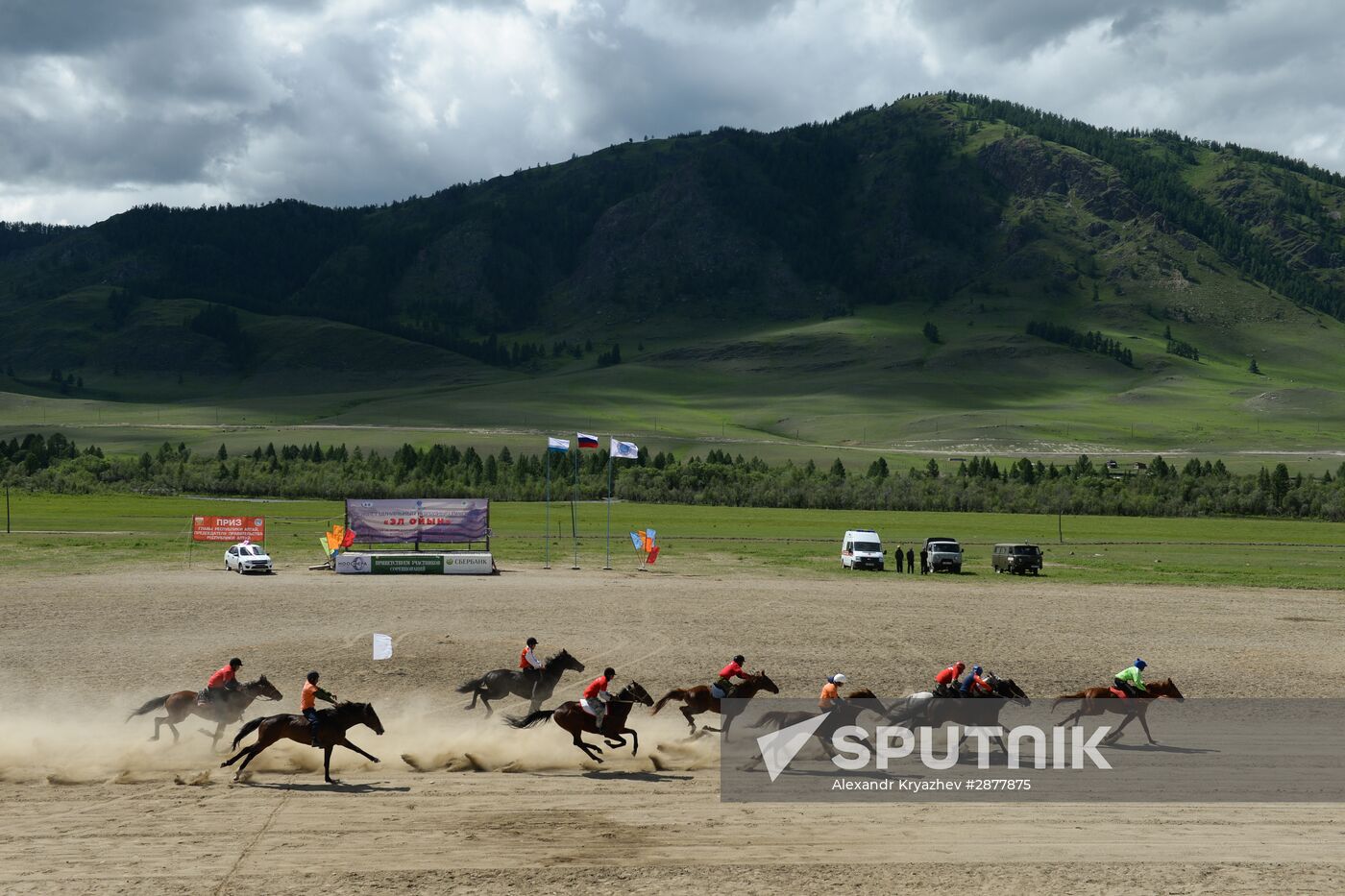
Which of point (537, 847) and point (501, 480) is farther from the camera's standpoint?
point (501, 480)

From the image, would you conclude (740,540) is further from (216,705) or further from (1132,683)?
(216,705)

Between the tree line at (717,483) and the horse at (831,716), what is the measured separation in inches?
3477

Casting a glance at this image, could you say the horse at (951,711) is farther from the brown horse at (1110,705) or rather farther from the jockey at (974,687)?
the brown horse at (1110,705)

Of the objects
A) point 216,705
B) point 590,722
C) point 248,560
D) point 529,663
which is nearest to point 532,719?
point 590,722

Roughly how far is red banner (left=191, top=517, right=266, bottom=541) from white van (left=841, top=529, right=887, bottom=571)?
31.1 meters

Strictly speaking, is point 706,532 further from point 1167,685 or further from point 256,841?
point 256,841

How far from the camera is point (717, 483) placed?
12394 centimetres

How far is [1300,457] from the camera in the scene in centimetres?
19788

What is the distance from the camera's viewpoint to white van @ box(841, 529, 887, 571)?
201ft

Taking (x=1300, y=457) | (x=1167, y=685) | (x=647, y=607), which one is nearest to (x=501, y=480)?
(x=647, y=607)

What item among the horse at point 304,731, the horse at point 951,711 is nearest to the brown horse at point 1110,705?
the horse at point 951,711

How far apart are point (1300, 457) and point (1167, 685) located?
197 meters

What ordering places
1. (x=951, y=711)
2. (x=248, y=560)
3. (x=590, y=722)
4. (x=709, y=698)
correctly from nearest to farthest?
(x=590, y=722), (x=951, y=711), (x=709, y=698), (x=248, y=560)

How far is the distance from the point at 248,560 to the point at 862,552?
29463mm
